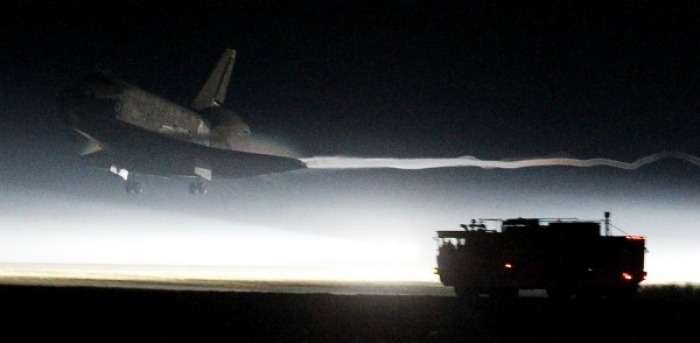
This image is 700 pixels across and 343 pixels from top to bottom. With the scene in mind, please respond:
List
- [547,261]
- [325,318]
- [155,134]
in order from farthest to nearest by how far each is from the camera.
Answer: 1. [155,134]
2. [547,261]
3. [325,318]

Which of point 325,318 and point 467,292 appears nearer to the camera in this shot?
point 325,318

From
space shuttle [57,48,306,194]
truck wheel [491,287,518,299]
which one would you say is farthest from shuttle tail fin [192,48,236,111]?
truck wheel [491,287,518,299]

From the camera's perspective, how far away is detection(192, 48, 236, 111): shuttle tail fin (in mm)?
99688

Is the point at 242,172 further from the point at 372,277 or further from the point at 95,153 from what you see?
the point at 372,277

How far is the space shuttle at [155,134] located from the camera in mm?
70750

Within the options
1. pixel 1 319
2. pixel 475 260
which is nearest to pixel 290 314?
pixel 1 319

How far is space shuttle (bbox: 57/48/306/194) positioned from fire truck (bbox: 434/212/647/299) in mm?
37644

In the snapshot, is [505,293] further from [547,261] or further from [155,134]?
[155,134]

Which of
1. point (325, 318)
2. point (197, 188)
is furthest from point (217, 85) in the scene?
point (325, 318)

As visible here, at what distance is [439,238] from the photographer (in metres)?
42.8

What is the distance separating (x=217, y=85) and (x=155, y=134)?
27.5 m

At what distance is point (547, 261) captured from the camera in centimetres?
4003

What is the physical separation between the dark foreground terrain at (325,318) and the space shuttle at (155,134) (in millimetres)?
33559

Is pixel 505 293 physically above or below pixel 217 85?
below
